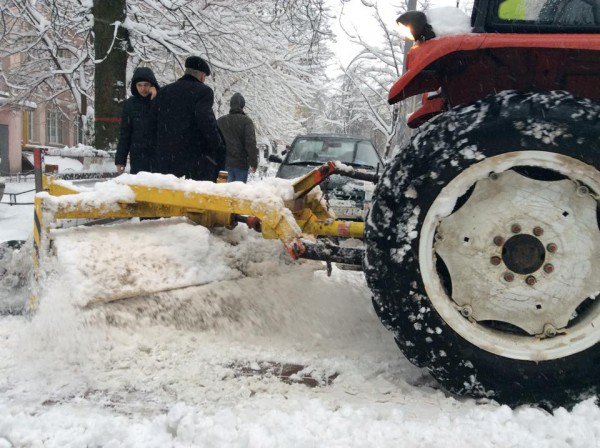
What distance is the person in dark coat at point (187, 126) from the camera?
13.9ft

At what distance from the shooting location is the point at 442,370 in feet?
6.50

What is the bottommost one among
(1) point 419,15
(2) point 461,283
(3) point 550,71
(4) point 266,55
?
(2) point 461,283

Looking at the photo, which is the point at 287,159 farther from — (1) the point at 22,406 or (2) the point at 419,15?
(1) the point at 22,406

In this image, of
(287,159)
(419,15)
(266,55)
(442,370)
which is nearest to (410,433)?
(442,370)

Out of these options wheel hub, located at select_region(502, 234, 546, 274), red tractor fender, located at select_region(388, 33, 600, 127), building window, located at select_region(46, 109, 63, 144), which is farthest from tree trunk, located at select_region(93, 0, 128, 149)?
building window, located at select_region(46, 109, 63, 144)

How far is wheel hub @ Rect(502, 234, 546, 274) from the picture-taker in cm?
201

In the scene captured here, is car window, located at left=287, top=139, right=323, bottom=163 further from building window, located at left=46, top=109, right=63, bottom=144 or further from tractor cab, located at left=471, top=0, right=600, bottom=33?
building window, located at left=46, top=109, right=63, bottom=144

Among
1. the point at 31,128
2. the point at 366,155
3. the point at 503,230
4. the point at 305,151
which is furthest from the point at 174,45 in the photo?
the point at 31,128

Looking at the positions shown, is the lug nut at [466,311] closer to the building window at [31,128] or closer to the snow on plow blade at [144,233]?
the snow on plow blade at [144,233]

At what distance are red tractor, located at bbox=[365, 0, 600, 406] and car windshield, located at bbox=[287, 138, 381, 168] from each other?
17.3ft

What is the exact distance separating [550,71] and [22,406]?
95.1 inches

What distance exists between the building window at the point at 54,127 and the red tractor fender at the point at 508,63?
28.2 metres

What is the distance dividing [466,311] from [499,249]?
28 cm

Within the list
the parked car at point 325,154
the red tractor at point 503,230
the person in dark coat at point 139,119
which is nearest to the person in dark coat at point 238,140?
the parked car at point 325,154
